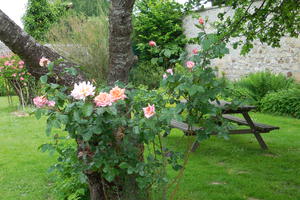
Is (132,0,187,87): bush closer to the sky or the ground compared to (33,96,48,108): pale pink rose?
closer to the sky

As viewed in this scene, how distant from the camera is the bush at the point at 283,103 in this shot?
8676mm

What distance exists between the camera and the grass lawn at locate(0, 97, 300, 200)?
3.79 meters

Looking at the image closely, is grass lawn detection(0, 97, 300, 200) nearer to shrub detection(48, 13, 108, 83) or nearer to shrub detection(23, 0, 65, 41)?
shrub detection(48, 13, 108, 83)

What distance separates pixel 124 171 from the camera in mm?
2418

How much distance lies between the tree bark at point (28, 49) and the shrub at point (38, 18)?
16082mm

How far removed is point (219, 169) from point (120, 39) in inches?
104

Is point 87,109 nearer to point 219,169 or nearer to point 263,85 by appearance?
point 219,169

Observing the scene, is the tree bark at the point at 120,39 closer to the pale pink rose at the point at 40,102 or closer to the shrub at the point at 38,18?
the pale pink rose at the point at 40,102

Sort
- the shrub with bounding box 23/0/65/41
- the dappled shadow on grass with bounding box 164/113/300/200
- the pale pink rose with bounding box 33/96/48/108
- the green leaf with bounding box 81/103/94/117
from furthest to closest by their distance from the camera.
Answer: the shrub with bounding box 23/0/65/41 < the dappled shadow on grass with bounding box 164/113/300/200 < the pale pink rose with bounding box 33/96/48/108 < the green leaf with bounding box 81/103/94/117

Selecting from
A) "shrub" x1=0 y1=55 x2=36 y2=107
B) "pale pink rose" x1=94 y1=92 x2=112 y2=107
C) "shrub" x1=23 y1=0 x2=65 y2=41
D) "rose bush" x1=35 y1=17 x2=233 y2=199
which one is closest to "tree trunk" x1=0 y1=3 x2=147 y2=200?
"rose bush" x1=35 y1=17 x2=233 y2=199

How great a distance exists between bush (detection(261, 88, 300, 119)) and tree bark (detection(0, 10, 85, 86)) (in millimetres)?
7087

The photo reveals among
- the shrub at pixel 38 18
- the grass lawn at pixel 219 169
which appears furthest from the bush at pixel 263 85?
the shrub at pixel 38 18

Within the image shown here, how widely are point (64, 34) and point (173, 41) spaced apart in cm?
453

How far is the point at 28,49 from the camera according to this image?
266cm
